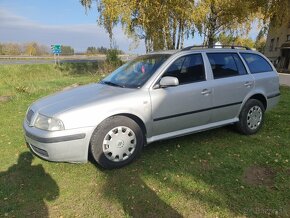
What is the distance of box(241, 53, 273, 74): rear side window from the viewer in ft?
17.4

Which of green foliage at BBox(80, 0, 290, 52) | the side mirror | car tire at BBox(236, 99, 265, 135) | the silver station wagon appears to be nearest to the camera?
the silver station wagon

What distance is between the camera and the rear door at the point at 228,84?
4.77 m

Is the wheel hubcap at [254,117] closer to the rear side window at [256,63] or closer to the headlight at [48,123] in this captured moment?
the rear side window at [256,63]

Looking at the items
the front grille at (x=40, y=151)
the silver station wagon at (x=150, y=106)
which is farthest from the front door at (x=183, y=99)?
the front grille at (x=40, y=151)

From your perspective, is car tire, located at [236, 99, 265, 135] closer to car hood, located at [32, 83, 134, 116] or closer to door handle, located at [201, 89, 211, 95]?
door handle, located at [201, 89, 211, 95]

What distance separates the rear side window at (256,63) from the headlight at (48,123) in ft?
11.5

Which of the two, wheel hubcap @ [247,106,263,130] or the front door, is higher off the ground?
the front door

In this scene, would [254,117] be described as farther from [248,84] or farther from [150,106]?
[150,106]

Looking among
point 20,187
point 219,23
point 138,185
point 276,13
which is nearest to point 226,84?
point 138,185

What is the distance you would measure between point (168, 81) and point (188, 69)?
0.63 meters

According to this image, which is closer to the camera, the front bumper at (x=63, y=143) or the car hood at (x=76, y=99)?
the front bumper at (x=63, y=143)

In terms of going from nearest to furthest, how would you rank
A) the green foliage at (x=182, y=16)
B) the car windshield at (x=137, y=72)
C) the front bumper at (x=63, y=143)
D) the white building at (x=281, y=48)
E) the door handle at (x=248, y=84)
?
the front bumper at (x=63, y=143) < the car windshield at (x=137, y=72) < the door handle at (x=248, y=84) < the green foliage at (x=182, y=16) < the white building at (x=281, y=48)

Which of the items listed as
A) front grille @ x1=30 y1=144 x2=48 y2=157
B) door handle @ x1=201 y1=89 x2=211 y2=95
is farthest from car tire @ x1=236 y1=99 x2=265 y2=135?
front grille @ x1=30 y1=144 x2=48 y2=157

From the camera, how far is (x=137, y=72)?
4664 millimetres
